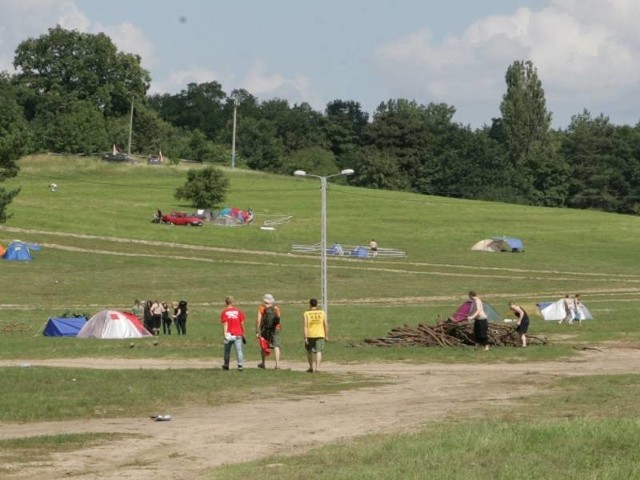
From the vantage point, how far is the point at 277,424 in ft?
65.9

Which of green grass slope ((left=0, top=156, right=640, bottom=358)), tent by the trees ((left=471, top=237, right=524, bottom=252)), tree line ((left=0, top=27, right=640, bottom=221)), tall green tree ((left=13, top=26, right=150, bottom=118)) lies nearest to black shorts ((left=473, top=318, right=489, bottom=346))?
green grass slope ((left=0, top=156, right=640, bottom=358))

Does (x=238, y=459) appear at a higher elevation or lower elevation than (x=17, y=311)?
lower

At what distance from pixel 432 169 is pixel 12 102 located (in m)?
56.4

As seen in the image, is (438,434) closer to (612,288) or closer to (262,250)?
(612,288)

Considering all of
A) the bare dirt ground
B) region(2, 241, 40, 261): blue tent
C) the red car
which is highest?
the red car

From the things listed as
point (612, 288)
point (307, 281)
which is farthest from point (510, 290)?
point (307, 281)

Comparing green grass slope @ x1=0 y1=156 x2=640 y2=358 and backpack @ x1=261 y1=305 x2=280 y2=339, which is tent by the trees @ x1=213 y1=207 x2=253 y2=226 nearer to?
green grass slope @ x1=0 y1=156 x2=640 y2=358

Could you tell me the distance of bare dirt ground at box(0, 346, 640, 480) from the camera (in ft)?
52.4

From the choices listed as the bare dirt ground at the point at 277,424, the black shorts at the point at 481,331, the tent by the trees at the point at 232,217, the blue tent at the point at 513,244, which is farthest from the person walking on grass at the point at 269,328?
the tent by the trees at the point at 232,217

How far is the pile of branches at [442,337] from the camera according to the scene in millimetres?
36125

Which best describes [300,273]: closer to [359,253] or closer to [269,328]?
[359,253]

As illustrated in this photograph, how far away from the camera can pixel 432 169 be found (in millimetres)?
167125

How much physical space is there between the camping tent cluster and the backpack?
14156 mm

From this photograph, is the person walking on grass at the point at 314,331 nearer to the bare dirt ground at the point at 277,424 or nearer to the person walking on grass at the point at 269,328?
the person walking on grass at the point at 269,328
